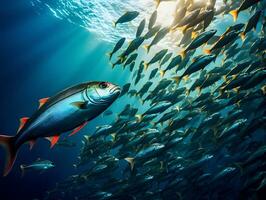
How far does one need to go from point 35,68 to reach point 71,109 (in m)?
38.0

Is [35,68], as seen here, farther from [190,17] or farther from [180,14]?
[190,17]

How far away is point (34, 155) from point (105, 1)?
2131cm

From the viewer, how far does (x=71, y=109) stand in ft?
7.69

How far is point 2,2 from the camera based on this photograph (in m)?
24.8

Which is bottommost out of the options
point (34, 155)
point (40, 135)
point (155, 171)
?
point (40, 135)

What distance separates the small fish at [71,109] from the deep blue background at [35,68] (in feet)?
84.3

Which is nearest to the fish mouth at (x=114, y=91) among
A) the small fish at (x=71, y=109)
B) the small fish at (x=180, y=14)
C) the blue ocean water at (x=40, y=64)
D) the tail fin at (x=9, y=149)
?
the small fish at (x=71, y=109)

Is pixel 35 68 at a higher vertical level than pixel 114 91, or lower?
higher

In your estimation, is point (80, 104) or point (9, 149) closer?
point (80, 104)

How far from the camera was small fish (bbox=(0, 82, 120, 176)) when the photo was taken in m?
2.35

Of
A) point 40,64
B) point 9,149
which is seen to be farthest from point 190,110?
point 40,64

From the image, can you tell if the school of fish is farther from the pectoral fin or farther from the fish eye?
the pectoral fin

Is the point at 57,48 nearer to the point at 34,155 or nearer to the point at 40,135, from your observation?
the point at 34,155

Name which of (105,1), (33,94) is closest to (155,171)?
(105,1)
